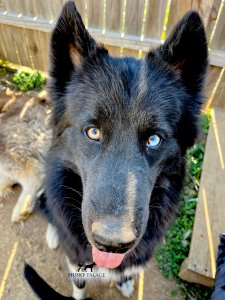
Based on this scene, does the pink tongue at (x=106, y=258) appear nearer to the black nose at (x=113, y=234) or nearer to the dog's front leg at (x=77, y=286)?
the black nose at (x=113, y=234)

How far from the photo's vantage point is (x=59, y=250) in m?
2.71

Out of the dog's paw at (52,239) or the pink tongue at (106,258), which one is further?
the dog's paw at (52,239)

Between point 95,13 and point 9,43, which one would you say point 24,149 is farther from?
point 9,43

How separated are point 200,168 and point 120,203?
220cm

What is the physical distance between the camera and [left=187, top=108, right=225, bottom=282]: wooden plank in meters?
2.40

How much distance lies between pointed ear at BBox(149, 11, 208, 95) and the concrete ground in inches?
72.0

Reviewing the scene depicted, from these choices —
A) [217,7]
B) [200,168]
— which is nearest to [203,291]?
[200,168]

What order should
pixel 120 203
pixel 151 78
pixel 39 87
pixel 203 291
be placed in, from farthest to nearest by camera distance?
pixel 39 87
pixel 203 291
pixel 151 78
pixel 120 203

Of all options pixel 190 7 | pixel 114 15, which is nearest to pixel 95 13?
pixel 114 15

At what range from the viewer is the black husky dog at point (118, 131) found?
139cm

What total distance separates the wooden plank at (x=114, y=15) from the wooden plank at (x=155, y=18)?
350 mm

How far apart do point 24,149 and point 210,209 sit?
202 centimetres

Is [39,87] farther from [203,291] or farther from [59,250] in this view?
[203,291]

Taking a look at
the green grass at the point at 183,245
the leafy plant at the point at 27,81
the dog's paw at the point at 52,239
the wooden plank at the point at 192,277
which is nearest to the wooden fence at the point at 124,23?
the leafy plant at the point at 27,81
